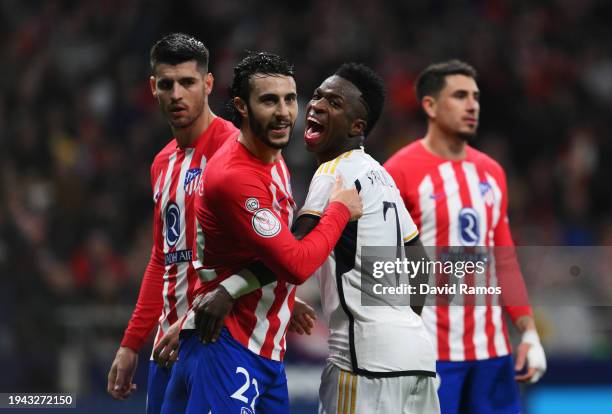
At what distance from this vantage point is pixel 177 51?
451 centimetres

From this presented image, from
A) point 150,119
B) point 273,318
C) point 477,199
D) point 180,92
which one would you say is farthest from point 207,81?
point 150,119

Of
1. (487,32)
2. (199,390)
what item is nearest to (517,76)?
(487,32)

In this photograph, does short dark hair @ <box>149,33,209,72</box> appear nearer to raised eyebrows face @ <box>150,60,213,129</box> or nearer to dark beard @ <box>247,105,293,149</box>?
raised eyebrows face @ <box>150,60,213,129</box>

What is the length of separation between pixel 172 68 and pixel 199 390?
59.1 inches

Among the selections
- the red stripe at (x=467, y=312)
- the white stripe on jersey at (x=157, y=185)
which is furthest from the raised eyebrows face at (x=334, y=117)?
the red stripe at (x=467, y=312)

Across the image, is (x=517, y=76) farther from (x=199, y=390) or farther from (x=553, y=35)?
(x=199, y=390)

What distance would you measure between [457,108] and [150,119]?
5.39 metres

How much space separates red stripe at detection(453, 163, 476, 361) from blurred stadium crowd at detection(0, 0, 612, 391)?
10.0 ft

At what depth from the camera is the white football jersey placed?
4.04 meters

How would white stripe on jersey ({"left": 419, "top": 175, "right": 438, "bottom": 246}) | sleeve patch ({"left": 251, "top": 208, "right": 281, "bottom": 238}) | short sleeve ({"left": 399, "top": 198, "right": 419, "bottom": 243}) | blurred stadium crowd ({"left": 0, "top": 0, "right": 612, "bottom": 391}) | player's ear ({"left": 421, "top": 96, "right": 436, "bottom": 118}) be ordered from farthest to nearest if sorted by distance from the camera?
blurred stadium crowd ({"left": 0, "top": 0, "right": 612, "bottom": 391}), player's ear ({"left": 421, "top": 96, "right": 436, "bottom": 118}), white stripe on jersey ({"left": 419, "top": 175, "right": 438, "bottom": 246}), short sleeve ({"left": 399, "top": 198, "right": 419, "bottom": 243}), sleeve patch ({"left": 251, "top": 208, "right": 281, "bottom": 238})

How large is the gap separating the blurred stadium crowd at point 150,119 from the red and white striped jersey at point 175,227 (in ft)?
11.9

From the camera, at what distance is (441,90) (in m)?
5.82

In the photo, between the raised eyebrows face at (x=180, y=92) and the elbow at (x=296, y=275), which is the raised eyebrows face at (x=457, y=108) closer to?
the raised eyebrows face at (x=180, y=92)

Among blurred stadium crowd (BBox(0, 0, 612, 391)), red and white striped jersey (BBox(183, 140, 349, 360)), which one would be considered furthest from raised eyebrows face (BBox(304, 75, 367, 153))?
blurred stadium crowd (BBox(0, 0, 612, 391))
